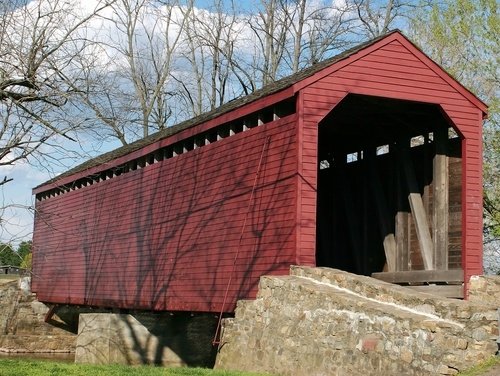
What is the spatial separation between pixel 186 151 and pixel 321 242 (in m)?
3.89

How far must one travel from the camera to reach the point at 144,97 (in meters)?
39.2

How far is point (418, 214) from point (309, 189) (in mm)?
3195

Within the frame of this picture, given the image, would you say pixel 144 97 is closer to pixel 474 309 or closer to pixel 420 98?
pixel 420 98

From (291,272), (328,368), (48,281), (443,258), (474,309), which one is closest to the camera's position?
(474,309)

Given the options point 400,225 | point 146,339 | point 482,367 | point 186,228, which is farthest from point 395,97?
point 146,339

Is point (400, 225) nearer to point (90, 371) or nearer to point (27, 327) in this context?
point (90, 371)

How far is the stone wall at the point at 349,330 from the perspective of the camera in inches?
342

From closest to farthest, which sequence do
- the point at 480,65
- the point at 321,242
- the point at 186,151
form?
1. the point at 186,151
2. the point at 321,242
3. the point at 480,65

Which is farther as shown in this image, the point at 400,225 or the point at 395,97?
the point at 400,225

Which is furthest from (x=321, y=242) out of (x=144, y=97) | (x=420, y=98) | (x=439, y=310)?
(x=144, y=97)

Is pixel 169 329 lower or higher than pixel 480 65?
lower

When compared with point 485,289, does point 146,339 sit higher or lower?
lower

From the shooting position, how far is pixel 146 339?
1953cm

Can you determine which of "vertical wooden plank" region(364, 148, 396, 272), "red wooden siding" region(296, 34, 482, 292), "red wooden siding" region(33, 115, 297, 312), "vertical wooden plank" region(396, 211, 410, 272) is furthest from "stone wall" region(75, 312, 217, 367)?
"red wooden siding" region(296, 34, 482, 292)
